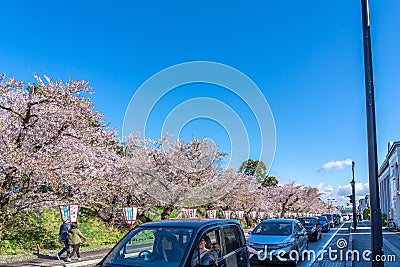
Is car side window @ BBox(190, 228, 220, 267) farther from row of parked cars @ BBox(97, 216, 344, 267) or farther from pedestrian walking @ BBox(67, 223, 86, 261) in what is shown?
pedestrian walking @ BBox(67, 223, 86, 261)

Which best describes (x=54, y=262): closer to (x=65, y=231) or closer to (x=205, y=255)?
(x=65, y=231)

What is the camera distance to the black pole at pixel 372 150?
667 centimetres

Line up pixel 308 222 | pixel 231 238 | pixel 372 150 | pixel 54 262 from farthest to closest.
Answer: pixel 308 222
pixel 54 262
pixel 372 150
pixel 231 238

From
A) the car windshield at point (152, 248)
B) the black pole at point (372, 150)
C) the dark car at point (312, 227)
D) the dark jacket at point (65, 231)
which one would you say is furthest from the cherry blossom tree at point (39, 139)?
the dark car at point (312, 227)

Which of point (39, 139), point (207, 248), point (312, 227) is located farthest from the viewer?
point (312, 227)

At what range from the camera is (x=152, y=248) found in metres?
5.82

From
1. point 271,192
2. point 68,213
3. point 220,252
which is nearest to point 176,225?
point 220,252

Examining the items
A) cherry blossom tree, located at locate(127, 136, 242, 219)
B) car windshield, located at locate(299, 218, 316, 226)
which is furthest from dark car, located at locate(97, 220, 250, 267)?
car windshield, located at locate(299, 218, 316, 226)

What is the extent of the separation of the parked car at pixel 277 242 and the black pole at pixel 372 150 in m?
6.08

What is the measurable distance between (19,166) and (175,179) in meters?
13.7

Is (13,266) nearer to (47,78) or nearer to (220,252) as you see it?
(47,78)

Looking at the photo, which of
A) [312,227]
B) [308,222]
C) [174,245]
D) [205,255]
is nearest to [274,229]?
[205,255]

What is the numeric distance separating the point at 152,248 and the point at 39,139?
31.6ft

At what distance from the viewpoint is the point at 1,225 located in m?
13.4
